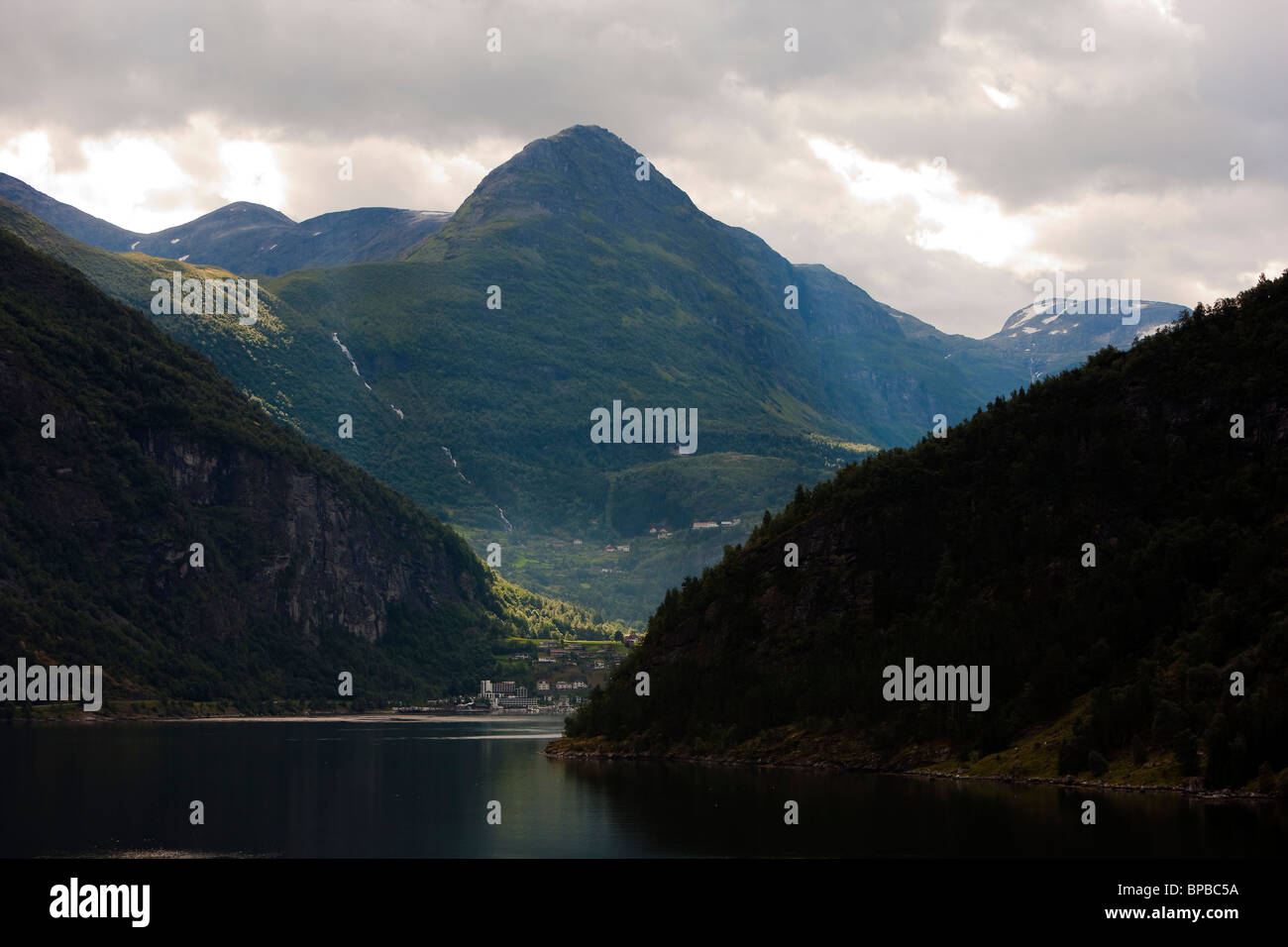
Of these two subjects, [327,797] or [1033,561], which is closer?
[327,797]

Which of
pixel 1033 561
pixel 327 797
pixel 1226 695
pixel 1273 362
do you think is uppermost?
pixel 1273 362

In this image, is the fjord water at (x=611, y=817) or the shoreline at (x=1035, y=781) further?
the shoreline at (x=1035, y=781)

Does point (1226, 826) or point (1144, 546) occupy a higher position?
point (1144, 546)

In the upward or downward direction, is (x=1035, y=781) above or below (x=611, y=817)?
above

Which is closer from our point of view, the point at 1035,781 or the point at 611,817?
the point at 611,817

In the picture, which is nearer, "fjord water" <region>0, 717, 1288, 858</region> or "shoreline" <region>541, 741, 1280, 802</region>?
"fjord water" <region>0, 717, 1288, 858</region>

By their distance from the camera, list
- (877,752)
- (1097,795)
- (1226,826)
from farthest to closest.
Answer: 1. (877,752)
2. (1097,795)
3. (1226,826)
